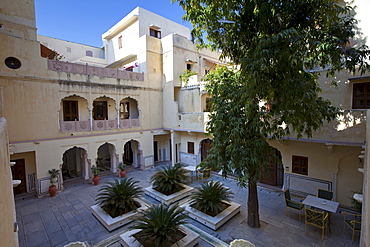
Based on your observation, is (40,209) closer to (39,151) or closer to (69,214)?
(69,214)

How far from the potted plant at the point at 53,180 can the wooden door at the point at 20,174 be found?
1.78m

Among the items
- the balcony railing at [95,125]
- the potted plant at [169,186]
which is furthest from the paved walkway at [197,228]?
the balcony railing at [95,125]

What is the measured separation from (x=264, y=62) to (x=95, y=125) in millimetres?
11406

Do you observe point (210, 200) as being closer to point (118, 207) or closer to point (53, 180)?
point (118, 207)

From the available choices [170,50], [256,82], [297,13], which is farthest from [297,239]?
[170,50]

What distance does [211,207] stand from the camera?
7504mm

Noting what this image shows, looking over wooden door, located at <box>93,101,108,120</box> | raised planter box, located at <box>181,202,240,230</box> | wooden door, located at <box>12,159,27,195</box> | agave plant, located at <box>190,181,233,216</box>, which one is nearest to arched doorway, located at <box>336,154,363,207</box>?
raised planter box, located at <box>181,202,240,230</box>

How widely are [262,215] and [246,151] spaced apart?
395 cm

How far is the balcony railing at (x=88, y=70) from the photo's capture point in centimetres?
→ 1115

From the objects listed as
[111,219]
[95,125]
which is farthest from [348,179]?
[95,125]

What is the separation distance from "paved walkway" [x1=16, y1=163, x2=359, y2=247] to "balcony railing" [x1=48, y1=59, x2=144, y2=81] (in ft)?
24.7

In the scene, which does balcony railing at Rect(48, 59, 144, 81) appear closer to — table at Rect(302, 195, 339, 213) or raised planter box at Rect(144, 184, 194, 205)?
raised planter box at Rect(144, 184, 194, 205)

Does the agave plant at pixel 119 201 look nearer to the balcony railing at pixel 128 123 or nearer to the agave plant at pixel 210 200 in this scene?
the agave plant at pixel 210 200

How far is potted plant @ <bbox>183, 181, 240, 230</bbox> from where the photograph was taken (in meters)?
7.29
